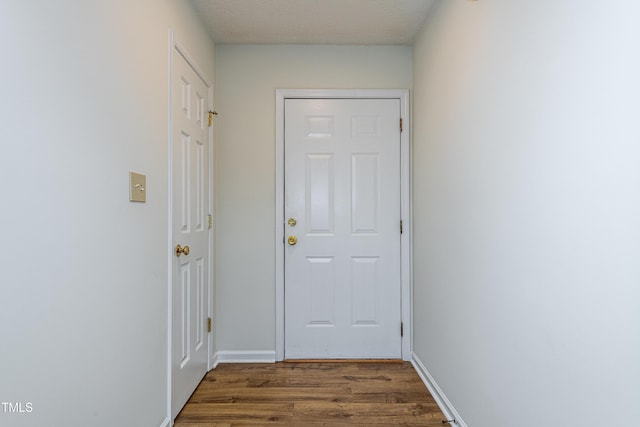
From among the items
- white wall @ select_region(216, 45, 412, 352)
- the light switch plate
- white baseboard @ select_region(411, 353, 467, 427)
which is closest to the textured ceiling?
white wall @ select_region(216, 45, 412, 352)

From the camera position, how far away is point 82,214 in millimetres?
1258

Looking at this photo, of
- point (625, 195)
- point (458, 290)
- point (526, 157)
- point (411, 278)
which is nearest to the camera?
point (625, 195)

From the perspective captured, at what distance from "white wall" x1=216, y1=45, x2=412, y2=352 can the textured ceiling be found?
0.12 meters

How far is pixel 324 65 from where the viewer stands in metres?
2.96

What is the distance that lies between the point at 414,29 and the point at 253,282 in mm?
2119

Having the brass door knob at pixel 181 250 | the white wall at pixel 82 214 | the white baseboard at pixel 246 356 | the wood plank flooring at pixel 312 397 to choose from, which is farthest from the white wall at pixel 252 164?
the white wall at pixel 82 214

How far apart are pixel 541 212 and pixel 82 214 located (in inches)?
57.4

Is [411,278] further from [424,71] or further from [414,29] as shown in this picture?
[414,29]

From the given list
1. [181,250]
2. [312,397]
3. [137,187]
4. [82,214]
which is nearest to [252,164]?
[181,250]

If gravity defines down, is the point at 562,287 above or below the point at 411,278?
above

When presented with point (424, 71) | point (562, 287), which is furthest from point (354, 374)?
point (424, 71)

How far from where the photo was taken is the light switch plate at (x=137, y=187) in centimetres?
158

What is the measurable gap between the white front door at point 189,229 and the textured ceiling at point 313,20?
43 centimetres

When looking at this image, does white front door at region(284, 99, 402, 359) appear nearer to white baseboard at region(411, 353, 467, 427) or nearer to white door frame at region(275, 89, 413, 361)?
white door frame at region(275, 89, 413, 361)
